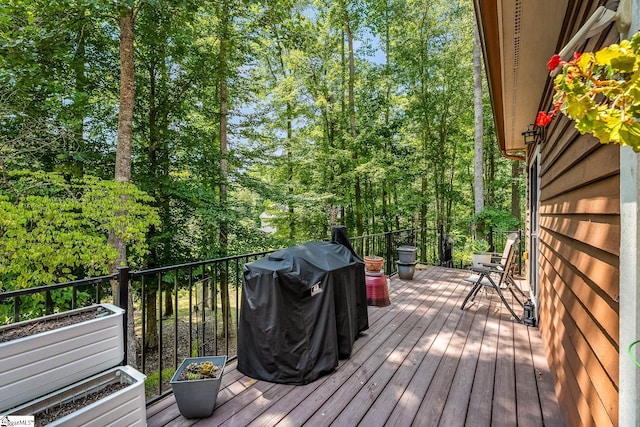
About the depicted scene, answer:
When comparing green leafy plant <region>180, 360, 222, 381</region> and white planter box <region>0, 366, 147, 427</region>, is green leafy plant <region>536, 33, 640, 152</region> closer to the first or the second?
white planter box <region>0, 366, 147, 427</region>

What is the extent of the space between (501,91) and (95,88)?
24.4 ft

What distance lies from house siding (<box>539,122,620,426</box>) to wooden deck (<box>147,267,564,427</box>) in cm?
25

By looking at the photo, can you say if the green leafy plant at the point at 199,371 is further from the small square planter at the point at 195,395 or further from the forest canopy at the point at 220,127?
the forest canopy at the point at 220,127

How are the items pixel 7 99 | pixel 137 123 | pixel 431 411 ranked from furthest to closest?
1. pixel 137 123
2. pixel 7 99
3. pixel 431 411

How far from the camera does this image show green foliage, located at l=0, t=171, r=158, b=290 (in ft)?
13.0

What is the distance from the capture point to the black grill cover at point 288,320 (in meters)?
2.23

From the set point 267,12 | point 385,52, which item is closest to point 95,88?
point 267,12

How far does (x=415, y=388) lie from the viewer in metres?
2.24

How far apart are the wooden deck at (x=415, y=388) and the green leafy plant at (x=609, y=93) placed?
187 centimetres

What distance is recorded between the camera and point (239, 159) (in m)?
8.38

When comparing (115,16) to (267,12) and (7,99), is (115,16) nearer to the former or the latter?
(7,99)

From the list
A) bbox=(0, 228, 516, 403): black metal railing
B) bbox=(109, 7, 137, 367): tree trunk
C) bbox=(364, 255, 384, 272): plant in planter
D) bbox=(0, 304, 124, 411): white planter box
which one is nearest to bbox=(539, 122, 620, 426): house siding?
bbox=(364, 255, 384, 272): plant in planter

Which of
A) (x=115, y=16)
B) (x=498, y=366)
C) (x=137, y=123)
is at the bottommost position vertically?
(x=498, y=366)

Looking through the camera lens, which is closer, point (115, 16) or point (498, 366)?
point (498, 366)
